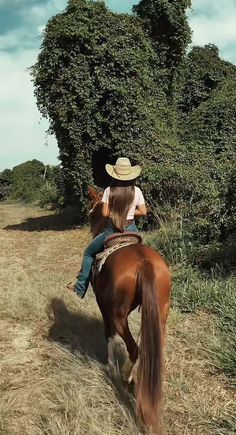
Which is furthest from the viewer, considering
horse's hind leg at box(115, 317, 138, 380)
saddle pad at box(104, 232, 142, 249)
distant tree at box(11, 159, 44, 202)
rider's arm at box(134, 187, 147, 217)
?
distant tree at box(11, 159, 44, 202)

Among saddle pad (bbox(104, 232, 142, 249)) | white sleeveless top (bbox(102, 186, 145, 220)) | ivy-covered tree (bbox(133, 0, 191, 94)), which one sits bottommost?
saddle pad (bbox(104, 232, 142, 249))

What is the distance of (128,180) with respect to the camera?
5.49 metres

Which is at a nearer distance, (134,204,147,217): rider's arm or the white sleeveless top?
the white sleeveless top

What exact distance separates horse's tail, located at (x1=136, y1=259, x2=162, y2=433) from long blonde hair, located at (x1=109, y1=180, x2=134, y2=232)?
3.63 feet

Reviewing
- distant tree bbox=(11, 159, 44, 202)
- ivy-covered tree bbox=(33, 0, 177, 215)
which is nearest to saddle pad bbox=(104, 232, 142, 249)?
ivy-covered tree bbox=(33, 0, 177, 215)

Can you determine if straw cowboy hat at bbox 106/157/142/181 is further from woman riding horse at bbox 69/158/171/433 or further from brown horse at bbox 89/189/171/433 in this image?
brown horse at bbox 89/189/171/433

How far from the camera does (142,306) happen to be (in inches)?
173

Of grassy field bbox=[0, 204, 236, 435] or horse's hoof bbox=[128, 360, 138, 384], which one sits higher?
horse's hoof bbox=[128, 360, 138, 384]

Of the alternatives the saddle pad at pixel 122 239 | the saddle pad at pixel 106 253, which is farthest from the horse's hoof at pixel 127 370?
the saddle pad at pixel 122 239

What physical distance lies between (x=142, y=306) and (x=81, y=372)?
4.37ft

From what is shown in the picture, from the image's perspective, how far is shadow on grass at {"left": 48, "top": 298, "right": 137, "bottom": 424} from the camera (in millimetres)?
5623

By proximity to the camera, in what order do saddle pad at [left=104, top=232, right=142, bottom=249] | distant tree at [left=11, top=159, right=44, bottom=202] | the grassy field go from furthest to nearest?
distant tree at [left=11, top=159, right=44, bottom=202]
saddle pad at [left=104, top=232, right=142, bottom=249]
the grassy field

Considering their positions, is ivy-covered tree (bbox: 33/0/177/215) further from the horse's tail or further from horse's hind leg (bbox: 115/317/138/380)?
the horse's tail

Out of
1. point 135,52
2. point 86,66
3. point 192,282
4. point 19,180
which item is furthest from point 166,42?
point 19,180
